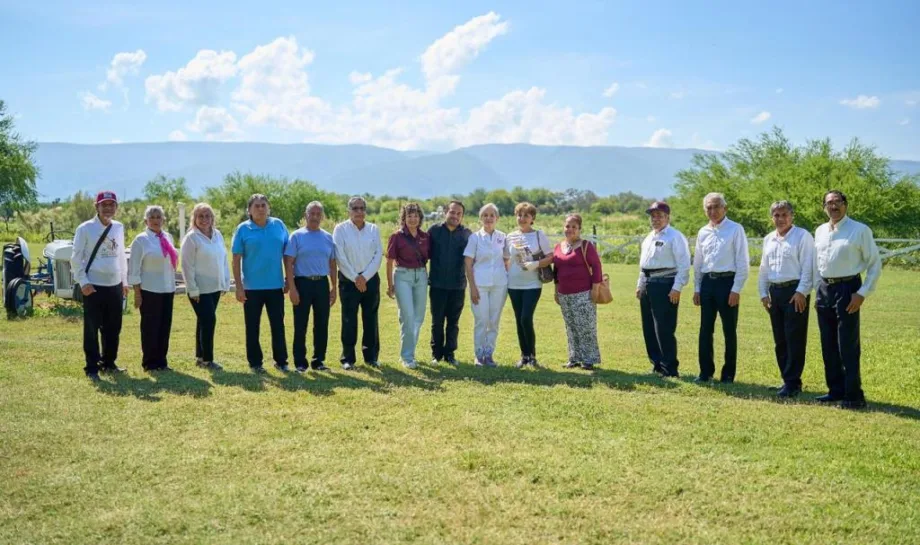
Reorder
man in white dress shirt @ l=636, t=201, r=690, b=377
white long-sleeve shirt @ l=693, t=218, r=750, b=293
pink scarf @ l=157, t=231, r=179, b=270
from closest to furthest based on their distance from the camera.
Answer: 1. white long-sleeve shirt @ l=693, t=218, r=750, b=293
2. man in white dress shirt @ l=636, t=201, r=690, b=377
3. pink scarf @ l=157, t=231, r=179, b=270

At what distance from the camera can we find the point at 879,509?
458 cm

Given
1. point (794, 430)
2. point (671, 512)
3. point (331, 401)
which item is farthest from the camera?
point (331, 401)

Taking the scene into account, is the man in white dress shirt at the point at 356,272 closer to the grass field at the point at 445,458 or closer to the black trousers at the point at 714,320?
the grass field at the point at 445,458

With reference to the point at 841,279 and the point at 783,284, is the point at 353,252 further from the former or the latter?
the point at 841,279

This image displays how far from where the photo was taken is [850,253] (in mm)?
7027

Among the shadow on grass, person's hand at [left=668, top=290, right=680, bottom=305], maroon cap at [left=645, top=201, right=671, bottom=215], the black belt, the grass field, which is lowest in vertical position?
the grass field

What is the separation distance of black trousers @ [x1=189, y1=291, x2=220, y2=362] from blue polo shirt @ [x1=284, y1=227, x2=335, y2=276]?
101 cm

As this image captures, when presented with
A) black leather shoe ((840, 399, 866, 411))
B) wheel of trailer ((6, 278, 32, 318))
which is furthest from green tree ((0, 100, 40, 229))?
black leather shoe ((840, 399, 866, 411))

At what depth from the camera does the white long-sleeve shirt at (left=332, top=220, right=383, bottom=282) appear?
8695 millimetres

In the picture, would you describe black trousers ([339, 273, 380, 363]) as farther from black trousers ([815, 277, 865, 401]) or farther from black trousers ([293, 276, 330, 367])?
black trousers ([815, 277, 865, 401])

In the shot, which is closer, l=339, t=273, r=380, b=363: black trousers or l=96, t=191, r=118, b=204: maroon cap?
l=96, t=191, r=118, b=204: maroon cap

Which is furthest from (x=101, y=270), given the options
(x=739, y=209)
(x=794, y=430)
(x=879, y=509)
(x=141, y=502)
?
(x=739, y=209)

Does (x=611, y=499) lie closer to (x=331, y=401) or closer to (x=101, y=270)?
(x=331, y=401)

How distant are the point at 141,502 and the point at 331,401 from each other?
2466 mm
